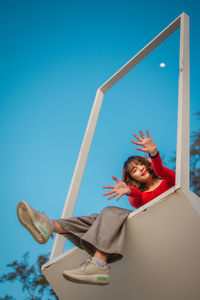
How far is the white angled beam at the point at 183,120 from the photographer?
41.6 inches

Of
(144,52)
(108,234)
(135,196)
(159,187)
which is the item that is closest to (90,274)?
(108,234)

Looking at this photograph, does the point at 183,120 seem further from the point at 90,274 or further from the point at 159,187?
the point at 90,274

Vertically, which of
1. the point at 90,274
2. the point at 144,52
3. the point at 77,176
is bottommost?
the point at 90,274

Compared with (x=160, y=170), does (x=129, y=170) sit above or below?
above

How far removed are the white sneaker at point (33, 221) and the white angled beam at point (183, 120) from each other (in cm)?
57

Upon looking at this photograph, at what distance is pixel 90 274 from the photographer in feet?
3.18

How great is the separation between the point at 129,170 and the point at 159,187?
1.03ft

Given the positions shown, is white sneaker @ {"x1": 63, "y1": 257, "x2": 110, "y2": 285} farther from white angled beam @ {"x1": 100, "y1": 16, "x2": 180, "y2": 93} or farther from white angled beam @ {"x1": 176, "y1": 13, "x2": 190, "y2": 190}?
white angled beam @ {"x1": 100, "y1": 16, "x2": 180, "y2": 93}

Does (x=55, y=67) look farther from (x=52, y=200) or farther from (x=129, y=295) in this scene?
(x=52, y=200)

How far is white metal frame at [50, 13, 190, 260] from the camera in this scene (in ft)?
3.62

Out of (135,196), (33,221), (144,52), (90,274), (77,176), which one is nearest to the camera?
(90,274)

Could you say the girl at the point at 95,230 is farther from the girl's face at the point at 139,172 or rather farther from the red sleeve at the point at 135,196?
the girl's face at the point at 139,172

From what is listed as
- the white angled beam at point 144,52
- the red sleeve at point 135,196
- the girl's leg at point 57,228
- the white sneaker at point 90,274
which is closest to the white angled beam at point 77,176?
the white angled beam at point 144,52

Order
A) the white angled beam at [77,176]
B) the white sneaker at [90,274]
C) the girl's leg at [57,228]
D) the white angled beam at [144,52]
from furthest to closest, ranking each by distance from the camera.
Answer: the white angled beam at [144,52] < the white angled beam at [77,176] < the girl's leg at [57,228] < the white sneaker at [90,274]
